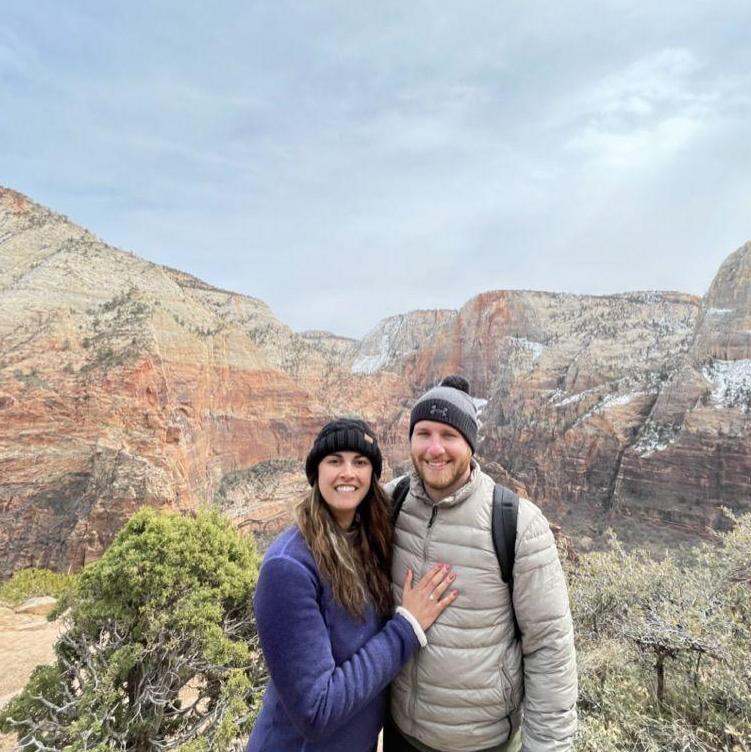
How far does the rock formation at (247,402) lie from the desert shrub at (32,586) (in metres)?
1.55

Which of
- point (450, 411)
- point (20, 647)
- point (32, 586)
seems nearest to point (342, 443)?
point (450, 411)

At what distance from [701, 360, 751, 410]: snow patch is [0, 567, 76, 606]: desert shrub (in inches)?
1691

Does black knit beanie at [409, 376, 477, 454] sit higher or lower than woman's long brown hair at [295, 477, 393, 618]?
higher

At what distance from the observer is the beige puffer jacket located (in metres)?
1.76

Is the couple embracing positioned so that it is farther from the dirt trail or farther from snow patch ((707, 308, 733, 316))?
snow patch ((707, 308, 733, 316))

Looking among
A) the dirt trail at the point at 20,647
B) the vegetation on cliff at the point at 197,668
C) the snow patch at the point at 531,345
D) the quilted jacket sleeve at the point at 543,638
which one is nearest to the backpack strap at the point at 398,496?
the quilted jacket sleeve at the point at 543,638

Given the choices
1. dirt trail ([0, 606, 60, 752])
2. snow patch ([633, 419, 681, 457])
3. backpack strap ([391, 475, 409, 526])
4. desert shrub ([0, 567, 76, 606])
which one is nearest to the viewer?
backpack strap ([391, 475, 409, 526])

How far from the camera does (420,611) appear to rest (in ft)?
5.83

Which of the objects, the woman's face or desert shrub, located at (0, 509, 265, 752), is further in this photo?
desert shrub, located at (0, 509, 265, 752)

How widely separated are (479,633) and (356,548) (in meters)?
0.63

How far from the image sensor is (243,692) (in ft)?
15.8

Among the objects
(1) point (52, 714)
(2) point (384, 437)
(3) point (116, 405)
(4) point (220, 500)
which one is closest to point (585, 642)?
(1) point (52, 714)

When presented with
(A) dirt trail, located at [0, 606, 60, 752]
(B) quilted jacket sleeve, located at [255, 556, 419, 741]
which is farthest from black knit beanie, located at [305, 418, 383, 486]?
(A) dirt trail, located at [0, 606, 60, 752]

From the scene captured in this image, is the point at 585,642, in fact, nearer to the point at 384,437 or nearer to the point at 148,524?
the point at 148,524
